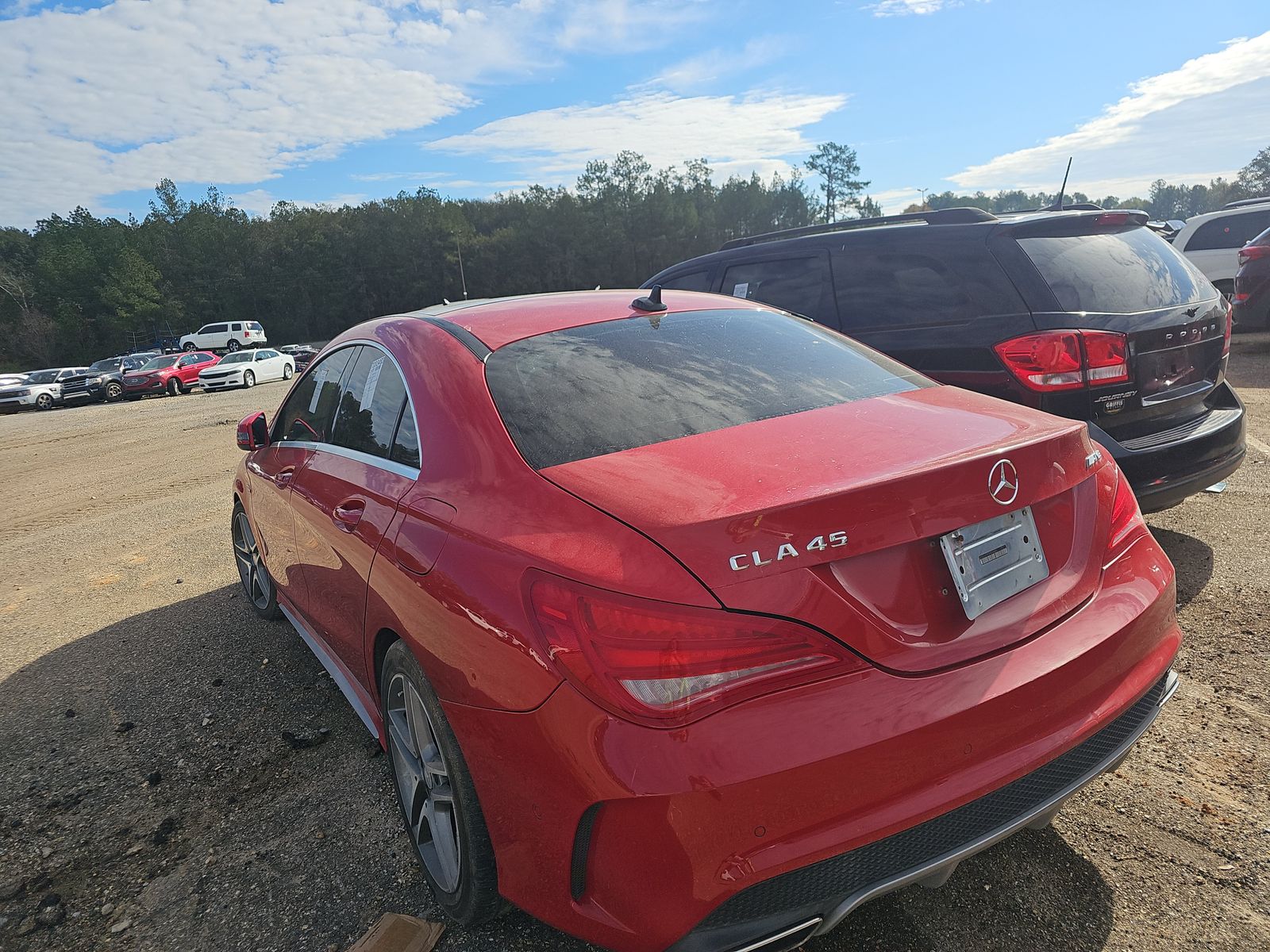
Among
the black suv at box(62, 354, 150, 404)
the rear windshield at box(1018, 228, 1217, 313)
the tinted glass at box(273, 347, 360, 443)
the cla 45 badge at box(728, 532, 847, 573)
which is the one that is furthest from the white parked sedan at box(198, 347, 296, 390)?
the cla 45 badge at box(728, 532, 847, 573)

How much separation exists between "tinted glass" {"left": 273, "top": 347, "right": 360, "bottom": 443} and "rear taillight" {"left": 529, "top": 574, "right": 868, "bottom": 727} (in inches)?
82.5

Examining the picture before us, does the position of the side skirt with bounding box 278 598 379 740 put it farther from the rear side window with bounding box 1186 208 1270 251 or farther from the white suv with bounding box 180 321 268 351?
the white suv with bounding box 180 321 268 351

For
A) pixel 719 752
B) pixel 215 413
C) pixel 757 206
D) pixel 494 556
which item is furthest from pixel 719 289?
pixel 757 206

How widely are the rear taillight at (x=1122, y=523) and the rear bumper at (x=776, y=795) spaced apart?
1.52 ft

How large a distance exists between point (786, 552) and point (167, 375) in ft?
114

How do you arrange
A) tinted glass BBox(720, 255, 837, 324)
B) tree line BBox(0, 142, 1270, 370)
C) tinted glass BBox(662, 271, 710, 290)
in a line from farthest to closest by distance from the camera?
tree line BBox(0, 142, 1270, 370) → tinted glass BBox(662, 271, 710, 290) → tinted glass BBox(720, 255, 837, 324)

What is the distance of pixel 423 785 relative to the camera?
2279mm

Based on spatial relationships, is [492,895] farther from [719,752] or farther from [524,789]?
[719,752]

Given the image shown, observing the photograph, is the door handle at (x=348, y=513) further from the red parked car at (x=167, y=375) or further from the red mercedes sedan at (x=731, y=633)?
the red parked car at (x=167, y=375)

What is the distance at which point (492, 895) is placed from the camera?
→ 1.97 meters

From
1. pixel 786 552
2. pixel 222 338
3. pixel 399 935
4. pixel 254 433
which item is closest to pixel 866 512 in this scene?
pixel 786 552

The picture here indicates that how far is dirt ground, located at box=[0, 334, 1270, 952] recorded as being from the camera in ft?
6.79

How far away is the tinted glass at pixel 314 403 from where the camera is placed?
3311mm

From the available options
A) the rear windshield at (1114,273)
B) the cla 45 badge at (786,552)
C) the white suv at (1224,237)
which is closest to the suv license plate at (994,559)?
the cla 45 badge at (786,552)
